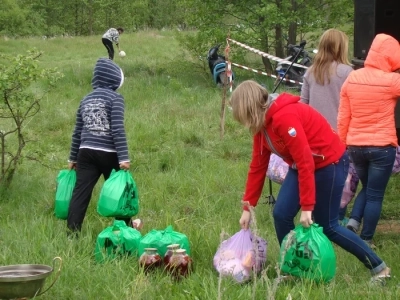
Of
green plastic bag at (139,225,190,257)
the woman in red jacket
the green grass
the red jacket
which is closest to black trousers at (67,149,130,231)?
the green grass

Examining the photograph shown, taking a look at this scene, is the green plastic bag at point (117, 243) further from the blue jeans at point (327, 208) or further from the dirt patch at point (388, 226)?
the dirt patch at point (388, 226)

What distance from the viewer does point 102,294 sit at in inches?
168

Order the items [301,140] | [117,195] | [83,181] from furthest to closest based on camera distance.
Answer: [83,181] → [117,195] → [301,140]

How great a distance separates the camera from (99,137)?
557 cm

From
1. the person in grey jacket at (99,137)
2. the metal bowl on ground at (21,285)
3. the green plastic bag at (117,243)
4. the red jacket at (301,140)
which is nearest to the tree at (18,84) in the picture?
the person in grey jacket at (99,137)

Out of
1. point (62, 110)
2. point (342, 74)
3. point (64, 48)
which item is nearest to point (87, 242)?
point (342, 74)

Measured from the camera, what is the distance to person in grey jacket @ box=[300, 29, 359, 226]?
18.6 feet

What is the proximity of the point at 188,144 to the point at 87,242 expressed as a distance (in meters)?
4.60

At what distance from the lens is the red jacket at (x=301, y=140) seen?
164 inches

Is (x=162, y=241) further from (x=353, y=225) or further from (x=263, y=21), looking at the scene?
(x=263, y=21)

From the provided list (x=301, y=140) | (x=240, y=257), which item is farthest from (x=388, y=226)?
(x=301, y=140)

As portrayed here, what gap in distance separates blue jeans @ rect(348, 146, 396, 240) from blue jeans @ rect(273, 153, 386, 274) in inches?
35.1

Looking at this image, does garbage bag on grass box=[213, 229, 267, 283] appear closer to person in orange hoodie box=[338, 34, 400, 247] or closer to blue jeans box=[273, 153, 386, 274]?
blue jeans box=[273, 153, 386, 274]

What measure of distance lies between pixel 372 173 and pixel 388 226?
3.99ft
